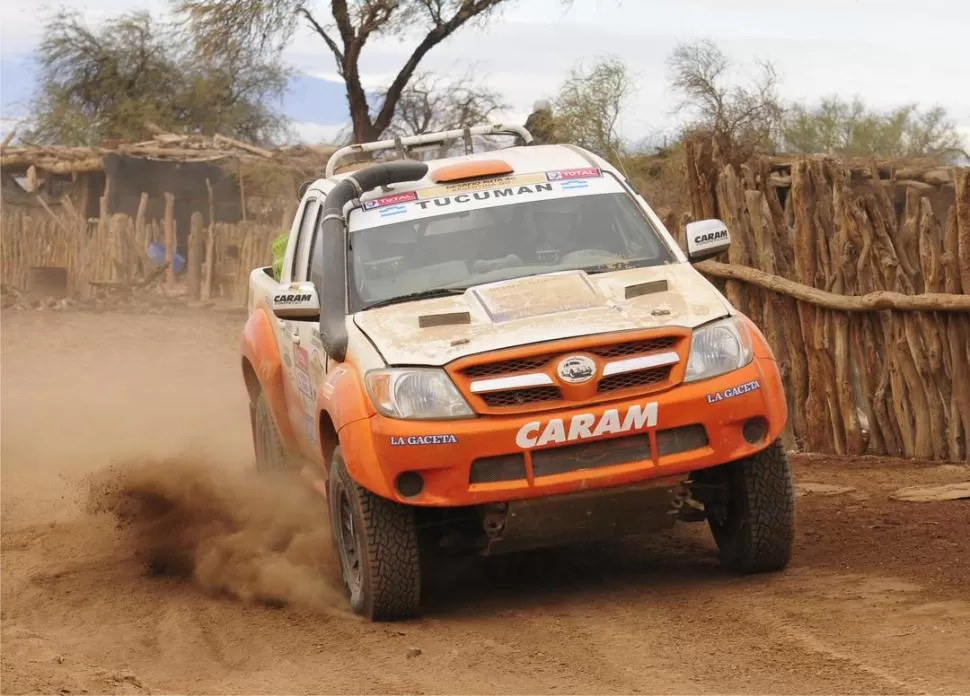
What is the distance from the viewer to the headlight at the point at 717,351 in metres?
5.97

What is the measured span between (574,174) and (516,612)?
2308 mm

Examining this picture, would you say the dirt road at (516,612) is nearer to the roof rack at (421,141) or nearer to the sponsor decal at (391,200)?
the sponsor decal at (391,200)

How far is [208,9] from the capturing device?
31609mm

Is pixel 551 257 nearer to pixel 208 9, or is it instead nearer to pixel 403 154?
pixel 403 154

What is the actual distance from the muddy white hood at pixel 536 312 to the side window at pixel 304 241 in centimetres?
142

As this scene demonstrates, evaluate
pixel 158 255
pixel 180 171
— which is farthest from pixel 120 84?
pixel 158 255

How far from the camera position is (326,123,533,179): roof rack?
A: 8.56 meters

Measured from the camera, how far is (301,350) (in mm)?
7523

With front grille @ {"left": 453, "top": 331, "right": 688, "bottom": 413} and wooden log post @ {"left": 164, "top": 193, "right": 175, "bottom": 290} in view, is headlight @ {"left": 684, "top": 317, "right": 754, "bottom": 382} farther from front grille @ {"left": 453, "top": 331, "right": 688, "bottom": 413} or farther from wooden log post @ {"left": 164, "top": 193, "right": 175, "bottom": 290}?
wooden log post @ {"left": 164, "top": 193, "right": 175, "bottom": 290}

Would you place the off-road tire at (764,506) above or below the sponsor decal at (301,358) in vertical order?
below

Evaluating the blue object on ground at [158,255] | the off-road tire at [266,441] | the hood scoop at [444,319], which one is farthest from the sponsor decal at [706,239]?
the blue object on ground at [158,255]

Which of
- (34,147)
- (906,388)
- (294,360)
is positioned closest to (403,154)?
(294,360)

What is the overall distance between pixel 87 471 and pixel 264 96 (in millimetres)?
37219

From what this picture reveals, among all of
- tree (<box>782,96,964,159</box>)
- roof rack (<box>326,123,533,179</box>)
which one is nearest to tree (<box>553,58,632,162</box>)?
tree (<box>782,96,964,159</box>)
